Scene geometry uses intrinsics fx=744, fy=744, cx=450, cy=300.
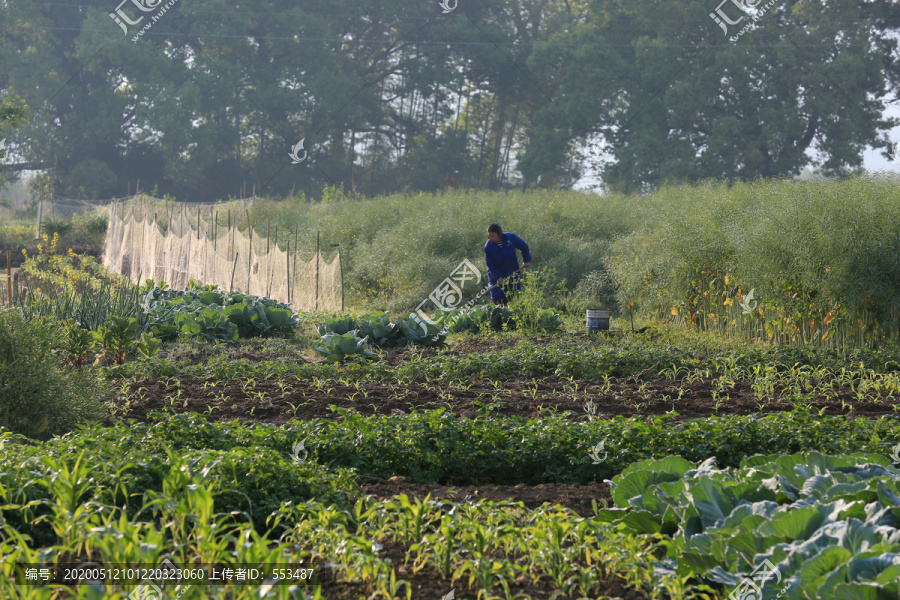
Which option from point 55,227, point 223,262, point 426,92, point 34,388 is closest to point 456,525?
point 34,388

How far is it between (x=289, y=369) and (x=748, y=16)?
98.7ft

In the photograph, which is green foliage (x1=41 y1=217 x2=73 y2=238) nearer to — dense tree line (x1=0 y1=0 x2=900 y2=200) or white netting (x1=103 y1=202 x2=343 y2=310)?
white netting (x1=103 y1=202 x2=343 y2=310)

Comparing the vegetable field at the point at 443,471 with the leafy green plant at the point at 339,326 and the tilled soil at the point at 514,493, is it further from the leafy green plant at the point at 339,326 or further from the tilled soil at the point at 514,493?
the leafy green plant at the point at 339,326

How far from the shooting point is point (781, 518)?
2.41 metres

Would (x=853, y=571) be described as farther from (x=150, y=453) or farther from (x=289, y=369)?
(x=289, y=369)

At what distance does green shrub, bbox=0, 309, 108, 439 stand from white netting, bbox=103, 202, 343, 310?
6735 mm

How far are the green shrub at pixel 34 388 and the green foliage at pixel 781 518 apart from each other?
342cm

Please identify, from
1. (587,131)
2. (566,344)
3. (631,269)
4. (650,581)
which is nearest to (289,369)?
(566,344)

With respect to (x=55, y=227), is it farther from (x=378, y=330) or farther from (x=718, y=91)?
(x=718, y=91)

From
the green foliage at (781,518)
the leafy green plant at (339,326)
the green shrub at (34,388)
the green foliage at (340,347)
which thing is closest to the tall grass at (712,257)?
the leafy green plant at (339,326)

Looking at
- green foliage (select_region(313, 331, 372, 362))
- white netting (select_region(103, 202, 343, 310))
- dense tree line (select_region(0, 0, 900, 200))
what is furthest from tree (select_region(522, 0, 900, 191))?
green foliage (select_region(313, 331, 372, 362))

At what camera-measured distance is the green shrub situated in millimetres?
4422

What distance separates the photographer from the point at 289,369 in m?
6.71

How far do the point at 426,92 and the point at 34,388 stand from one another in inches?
1391
